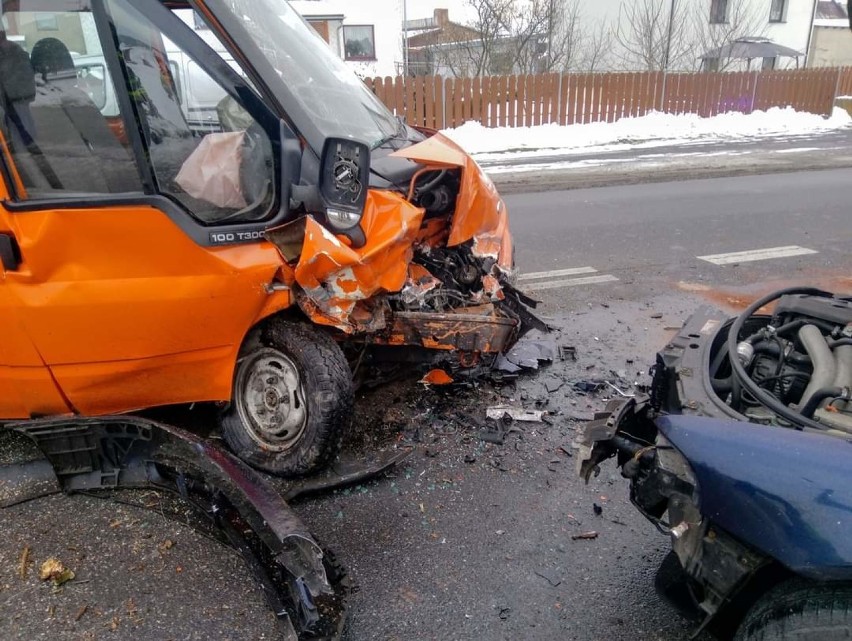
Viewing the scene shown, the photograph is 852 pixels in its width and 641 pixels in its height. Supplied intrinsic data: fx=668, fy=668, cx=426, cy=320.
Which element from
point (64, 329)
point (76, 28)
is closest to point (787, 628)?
point (64, 329)

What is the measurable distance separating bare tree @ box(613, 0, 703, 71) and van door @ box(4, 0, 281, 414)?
101ft

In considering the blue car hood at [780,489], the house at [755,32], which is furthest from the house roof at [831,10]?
the blue car hood at [780,489]

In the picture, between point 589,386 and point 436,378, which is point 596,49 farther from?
point 436,378

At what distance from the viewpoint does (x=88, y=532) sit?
3014 millimetres

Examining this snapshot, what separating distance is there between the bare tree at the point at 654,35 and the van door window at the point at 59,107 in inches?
1216

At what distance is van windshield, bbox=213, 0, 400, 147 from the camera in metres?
3.25

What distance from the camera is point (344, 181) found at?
308 cm

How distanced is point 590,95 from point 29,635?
62.5 feet

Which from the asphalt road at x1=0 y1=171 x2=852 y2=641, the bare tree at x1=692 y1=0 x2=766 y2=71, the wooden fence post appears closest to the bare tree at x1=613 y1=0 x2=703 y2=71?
the bare tree at x1=692 y1=0 x2=766 y2=71

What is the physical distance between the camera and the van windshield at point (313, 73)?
3246 mm

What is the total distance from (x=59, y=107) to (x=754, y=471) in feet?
10.2

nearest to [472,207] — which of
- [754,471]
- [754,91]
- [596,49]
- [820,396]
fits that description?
[820,396]

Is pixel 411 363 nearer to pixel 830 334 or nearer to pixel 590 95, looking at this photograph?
pixel 830 334

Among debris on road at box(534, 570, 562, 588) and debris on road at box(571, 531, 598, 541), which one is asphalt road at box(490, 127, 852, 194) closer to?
debris on road at box(571, 531, 598, 541)
